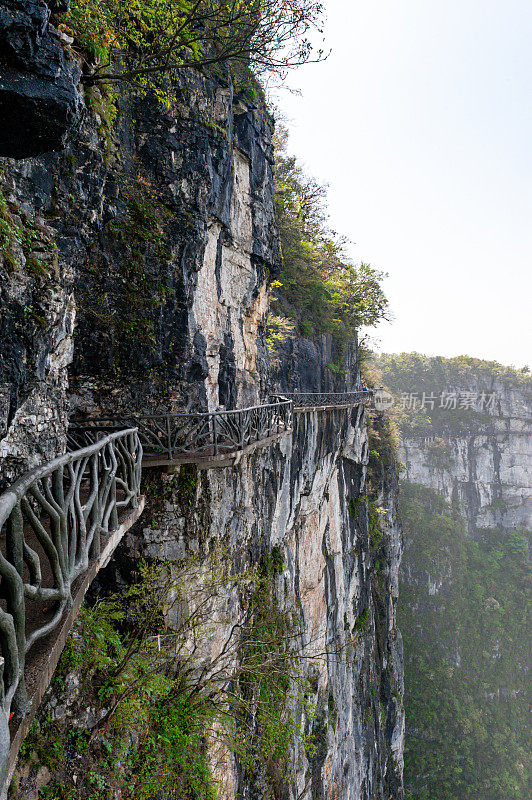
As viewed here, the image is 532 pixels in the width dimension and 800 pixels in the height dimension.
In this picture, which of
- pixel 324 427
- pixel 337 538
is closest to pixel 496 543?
pixel 337 538

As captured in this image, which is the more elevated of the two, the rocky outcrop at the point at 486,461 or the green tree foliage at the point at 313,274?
the green tree foliage at the point at 313,274

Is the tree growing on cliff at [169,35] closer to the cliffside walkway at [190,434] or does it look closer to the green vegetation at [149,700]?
the cliffside walkway at [190,434]

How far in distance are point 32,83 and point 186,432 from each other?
5.64 metres

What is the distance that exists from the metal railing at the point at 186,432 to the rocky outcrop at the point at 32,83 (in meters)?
3.30

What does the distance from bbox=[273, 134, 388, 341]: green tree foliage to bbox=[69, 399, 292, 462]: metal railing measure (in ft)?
30.6

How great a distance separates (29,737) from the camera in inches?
150

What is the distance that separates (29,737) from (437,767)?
3755 cm

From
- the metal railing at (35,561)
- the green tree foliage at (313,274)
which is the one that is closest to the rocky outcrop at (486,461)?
the green tree foliage at (313,274)

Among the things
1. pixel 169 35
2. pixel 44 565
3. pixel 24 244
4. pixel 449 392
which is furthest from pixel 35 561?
pixel 449 392

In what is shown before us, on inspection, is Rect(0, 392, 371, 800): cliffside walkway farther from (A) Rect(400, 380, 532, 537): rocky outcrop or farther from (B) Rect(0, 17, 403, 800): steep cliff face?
(A) Rect(400, 380, 532, 537): rocky outcrop

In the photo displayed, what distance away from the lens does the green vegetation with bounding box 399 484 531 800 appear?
98.3 feet

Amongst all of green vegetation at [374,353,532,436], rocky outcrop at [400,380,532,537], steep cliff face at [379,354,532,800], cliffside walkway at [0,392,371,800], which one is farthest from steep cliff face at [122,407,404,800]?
green vegetation at [374,353,532,436]

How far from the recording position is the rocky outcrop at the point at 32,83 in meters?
2.47

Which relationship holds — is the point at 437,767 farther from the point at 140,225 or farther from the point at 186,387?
the point at 140,225
